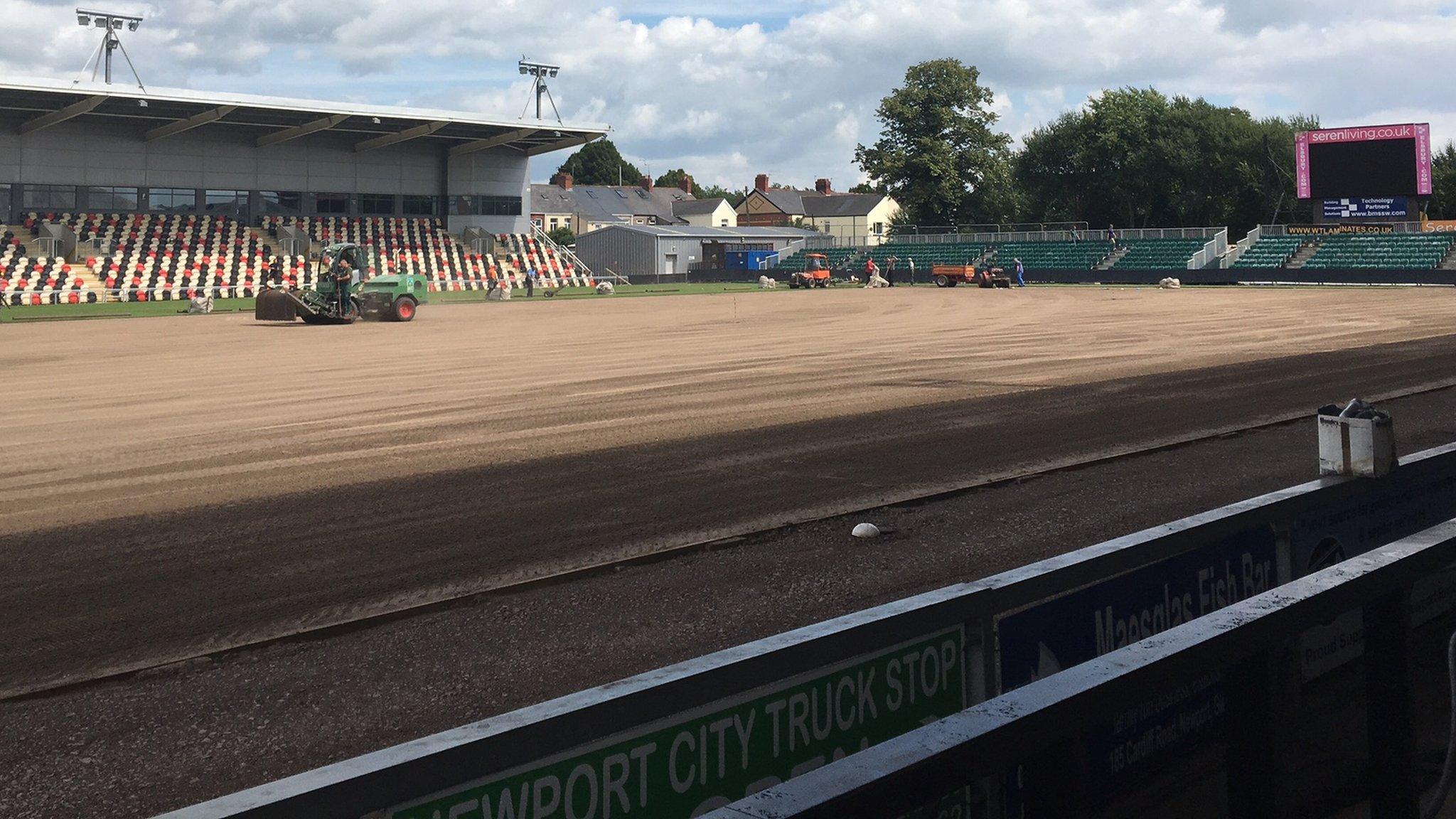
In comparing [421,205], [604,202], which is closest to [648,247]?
[421,205]

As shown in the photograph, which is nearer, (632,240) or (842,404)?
(842,404)

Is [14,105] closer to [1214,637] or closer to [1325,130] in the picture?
[1325,130]

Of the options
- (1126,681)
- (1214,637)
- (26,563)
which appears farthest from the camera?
(26,563)

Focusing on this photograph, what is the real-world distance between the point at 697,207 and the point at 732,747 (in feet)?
463

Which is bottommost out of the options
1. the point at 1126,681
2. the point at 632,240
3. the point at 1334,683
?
the point at 1334,683

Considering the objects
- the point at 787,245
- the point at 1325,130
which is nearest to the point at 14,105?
the point at 787,245

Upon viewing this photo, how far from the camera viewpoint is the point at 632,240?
9712 cm

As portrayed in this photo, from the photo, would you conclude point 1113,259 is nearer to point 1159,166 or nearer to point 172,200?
point 1159,166

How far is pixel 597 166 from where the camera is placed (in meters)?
180

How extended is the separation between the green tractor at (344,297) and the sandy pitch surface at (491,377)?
1.07 metres

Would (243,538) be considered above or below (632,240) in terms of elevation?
below

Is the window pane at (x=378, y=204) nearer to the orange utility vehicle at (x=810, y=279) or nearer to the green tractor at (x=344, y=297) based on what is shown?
the orange utility vehicle at (x=810, y=279)

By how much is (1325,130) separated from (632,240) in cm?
5149

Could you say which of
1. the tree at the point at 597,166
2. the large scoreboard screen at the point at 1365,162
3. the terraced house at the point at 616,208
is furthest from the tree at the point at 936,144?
the tree at the point at 597,166
